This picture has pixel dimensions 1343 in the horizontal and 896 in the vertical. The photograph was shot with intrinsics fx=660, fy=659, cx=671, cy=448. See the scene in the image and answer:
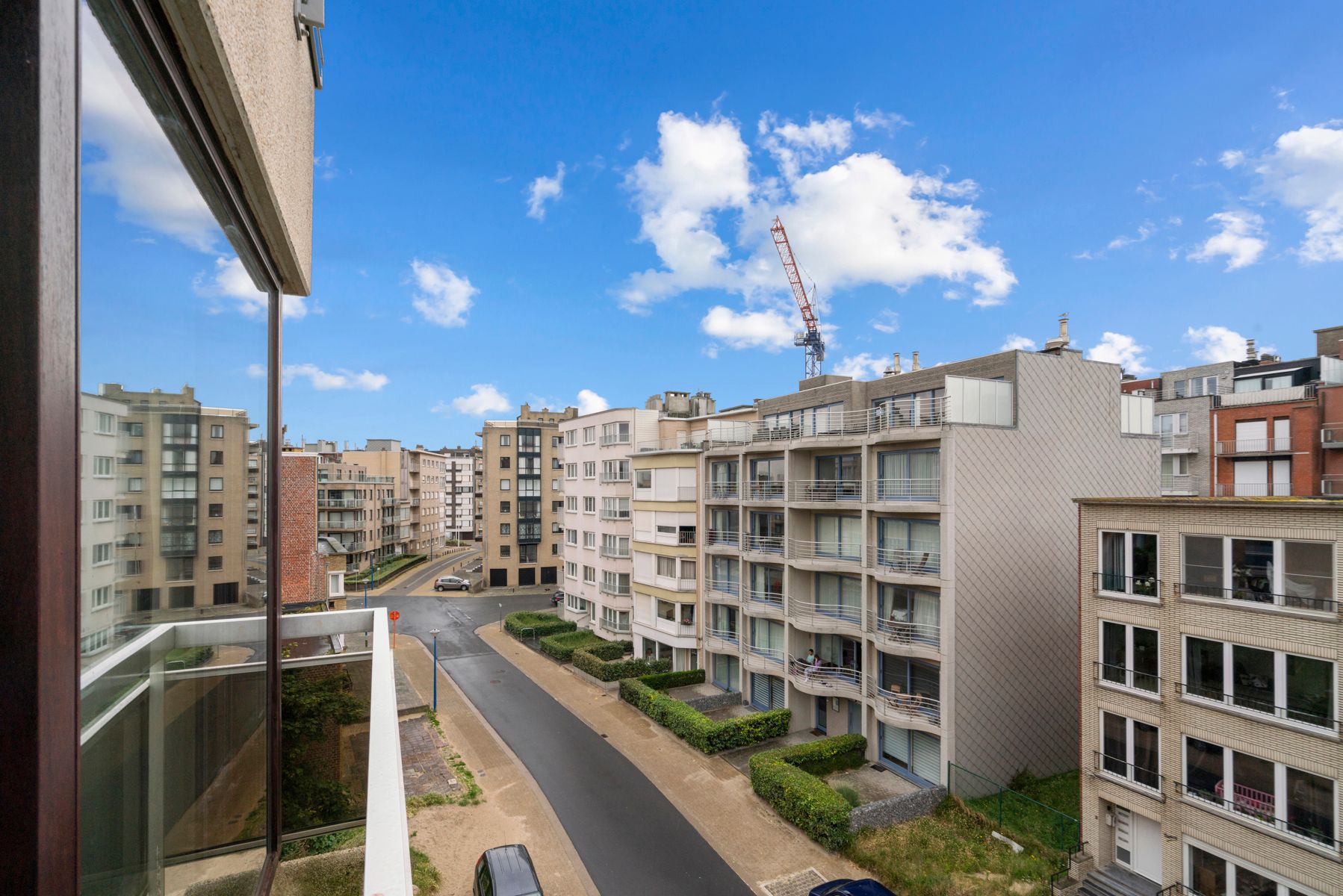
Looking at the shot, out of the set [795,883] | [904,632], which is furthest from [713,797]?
[904,632]

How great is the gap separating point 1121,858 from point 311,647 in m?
17.7

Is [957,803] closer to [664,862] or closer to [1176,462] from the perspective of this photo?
[664,862]

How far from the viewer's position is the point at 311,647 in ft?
29.3

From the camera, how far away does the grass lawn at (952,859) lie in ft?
48.0

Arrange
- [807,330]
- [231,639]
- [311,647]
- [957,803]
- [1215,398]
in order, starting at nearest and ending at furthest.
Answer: [231,639], [311,647], [957,803], [1215,398], [807,330]

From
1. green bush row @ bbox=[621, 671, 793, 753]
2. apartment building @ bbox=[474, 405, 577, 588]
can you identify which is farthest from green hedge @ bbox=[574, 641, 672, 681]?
apartment building @ bbox=[474, 405, 577, 588]

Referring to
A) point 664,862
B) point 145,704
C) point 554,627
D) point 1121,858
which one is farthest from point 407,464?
point 145,704

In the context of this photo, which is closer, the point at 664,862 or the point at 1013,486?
the point at 664,862

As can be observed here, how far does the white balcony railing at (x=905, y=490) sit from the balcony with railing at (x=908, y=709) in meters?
5.72

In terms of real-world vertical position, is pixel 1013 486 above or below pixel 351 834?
above

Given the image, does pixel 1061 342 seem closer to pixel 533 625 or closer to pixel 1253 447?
pixel 1253 447

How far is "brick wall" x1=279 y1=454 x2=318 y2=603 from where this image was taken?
88.2 ft

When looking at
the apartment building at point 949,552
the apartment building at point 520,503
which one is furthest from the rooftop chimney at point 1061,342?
the apartment building at point 520,503

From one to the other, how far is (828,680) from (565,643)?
17.2m
